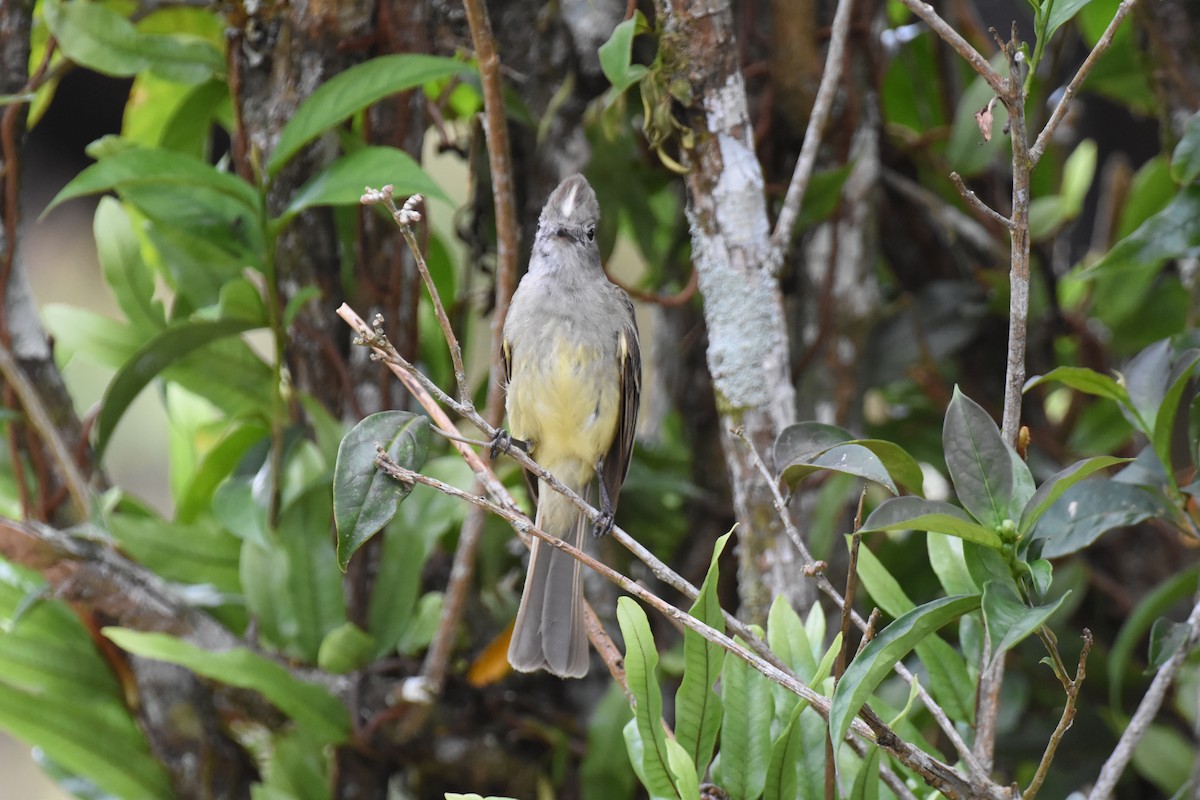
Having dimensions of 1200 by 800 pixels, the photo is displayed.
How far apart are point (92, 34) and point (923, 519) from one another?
4.83ft

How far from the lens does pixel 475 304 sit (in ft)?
8.00

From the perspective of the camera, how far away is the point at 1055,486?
4.08 ft

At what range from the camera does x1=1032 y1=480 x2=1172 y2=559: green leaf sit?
1.58 metres

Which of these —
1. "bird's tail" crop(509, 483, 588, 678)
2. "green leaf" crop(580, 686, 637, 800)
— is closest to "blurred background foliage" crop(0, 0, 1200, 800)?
"green leaf" crop(580, 686, 637, 800)

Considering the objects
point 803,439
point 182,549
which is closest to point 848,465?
point 803,439

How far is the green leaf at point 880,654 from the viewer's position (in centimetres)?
112

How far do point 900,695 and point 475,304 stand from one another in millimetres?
1099

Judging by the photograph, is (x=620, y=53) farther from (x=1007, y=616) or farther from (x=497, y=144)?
(x=1007, y=616)

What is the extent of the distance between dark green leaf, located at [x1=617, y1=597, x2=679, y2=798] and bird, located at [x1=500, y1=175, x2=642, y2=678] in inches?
23.5

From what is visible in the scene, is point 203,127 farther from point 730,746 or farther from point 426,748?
point 730,746

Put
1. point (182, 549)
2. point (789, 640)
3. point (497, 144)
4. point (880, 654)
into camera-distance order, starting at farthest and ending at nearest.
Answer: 1. point (182, 549)
2. point (497, 144)
3. point (789, 640)
4. point (880, 654)

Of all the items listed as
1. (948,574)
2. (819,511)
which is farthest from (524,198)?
(948,574)

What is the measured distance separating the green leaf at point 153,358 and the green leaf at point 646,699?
36.4 inches

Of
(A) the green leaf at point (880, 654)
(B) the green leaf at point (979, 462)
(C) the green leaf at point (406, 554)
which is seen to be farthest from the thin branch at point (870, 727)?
(C) the green leaf at point (406, 554)
